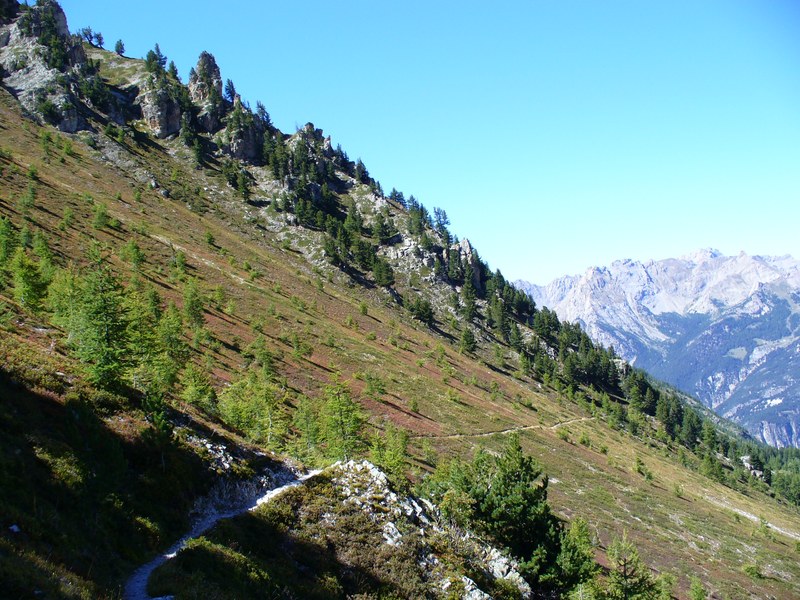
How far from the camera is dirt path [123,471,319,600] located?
510 inches

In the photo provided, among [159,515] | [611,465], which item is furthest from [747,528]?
[159,515]

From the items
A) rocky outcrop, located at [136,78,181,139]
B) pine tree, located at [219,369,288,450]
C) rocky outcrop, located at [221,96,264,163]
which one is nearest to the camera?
pine tree, located at [219,369,288,450]

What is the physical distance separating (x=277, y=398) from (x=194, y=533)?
1397 inches

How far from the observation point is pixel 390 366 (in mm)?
89125

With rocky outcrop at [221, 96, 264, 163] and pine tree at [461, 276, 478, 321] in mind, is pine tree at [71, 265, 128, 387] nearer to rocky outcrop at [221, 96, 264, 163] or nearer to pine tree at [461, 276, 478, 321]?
→ pine tree at [461, 276, 478, 321]

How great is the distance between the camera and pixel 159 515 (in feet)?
55.6

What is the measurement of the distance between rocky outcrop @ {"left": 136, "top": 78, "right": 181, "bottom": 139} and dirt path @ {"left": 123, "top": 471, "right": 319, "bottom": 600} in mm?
191553

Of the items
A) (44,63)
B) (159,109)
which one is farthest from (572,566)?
(159,109)

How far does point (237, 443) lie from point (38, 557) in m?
14.2

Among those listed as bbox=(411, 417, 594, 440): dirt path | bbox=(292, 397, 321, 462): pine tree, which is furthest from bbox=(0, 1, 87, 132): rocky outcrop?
bbox=(411, 417, 594, 440): dirt path

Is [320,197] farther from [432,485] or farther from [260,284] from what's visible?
[432,485]

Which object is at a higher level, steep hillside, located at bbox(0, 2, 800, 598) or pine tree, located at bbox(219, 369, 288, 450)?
steep hillside, located at bbox(0, 2, 800, 598)

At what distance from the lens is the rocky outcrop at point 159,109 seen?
178000 millimetres

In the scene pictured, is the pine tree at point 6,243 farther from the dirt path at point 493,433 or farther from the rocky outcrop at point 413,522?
the dirt path at point 493,433
